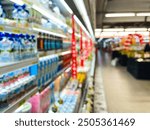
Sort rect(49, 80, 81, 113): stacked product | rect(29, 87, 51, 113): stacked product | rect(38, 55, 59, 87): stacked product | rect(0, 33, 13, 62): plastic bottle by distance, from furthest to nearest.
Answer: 1. rect(49, 80, 81, 113): stacked product
2. rect(38, 55, 59, 87): stacked product
3. rect(29, 87, 51, 113): stacked product
4. rect(0, 33, 13, 62): plastic bottle

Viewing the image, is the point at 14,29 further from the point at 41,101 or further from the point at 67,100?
the point at 67,100

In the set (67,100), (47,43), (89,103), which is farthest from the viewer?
(89,103)

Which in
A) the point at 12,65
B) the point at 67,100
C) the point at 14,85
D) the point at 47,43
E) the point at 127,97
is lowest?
the point at 127,97

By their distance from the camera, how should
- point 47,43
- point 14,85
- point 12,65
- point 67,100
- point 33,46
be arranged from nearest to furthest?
1. point 12,65
2. point 14,85
3. point 33,46
4. point 47,43
5. point 67,100

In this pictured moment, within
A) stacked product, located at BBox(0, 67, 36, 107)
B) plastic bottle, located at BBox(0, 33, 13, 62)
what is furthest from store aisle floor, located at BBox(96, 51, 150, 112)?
plastic bottle, located at BBox(0, 33, 13, 62)

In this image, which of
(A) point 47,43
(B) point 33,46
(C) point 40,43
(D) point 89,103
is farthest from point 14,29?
(D) point 89,103

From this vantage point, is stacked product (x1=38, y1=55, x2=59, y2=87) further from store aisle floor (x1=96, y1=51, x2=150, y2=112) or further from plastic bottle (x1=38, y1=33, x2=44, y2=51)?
store aisle floor (x1=96, y1=51, x2=150, y2=112)

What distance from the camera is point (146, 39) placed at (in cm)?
2538

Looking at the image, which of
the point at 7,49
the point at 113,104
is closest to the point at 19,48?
the point at 7,49

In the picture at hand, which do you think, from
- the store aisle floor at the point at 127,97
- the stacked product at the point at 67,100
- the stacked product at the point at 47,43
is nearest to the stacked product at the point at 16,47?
the stacked product at the point at 47,43

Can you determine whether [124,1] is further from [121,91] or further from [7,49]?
[7,49]

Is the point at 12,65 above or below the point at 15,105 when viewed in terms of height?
above

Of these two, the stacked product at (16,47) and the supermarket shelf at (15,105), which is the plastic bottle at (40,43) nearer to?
the stacked product at (16,47)

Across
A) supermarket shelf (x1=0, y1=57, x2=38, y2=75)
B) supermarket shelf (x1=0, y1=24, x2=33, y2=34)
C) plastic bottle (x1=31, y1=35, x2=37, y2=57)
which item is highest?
supermarket shelf (x1=0, y1=24, x2=33, y2=34)
